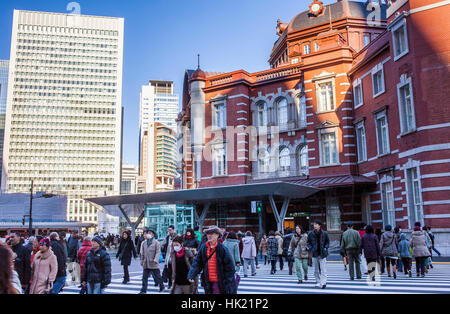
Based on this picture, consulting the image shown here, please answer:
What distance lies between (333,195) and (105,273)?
20.2 meters

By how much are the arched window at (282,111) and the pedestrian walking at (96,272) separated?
23.4 metres

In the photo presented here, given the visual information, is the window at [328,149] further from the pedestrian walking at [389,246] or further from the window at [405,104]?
the pedestrian walking at [389,246]

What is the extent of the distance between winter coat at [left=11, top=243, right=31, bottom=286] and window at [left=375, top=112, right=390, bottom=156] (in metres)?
19.2

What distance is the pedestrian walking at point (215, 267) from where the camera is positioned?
6098 millimetres

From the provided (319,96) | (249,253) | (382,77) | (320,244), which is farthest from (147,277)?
(319,96)

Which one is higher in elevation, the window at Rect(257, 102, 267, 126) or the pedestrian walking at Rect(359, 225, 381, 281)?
the window at Rect(257, 102, 267, 126)

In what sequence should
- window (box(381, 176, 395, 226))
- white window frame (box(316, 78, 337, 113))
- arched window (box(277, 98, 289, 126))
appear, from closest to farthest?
window (box(381, 176, 395, 226))
white window frame (box(316, 78, 337, 113))
arched window (box(277, 98, 289, 126))

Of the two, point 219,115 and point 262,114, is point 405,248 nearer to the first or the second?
point 262,114

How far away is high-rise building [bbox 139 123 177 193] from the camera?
166 metres

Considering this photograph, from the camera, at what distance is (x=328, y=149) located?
88.0ft

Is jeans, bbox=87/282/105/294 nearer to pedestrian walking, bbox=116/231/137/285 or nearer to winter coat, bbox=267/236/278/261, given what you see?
pedestrian walking, bbox=116/231/137/285

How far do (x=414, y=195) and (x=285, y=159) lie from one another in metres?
11.5

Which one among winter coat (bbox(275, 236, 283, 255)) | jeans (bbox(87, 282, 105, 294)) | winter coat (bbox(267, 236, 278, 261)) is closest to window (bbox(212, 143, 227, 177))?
winter coat (bbox(275, 236, 283, 255))

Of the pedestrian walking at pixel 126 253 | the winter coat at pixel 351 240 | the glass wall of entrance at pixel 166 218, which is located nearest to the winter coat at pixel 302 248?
the winter coat at pixel 351 240
